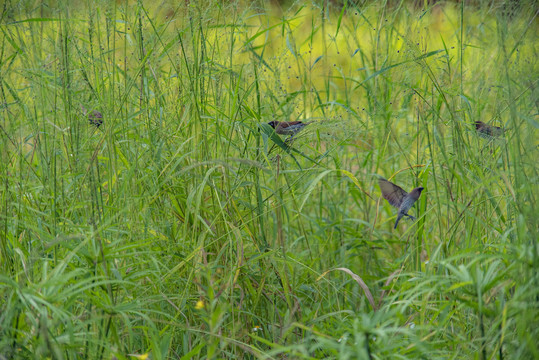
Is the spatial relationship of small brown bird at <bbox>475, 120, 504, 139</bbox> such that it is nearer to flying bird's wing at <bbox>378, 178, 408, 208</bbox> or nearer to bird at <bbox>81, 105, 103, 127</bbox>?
flying bird's wing at <bbox>378, 178, 408, 208</bbox>

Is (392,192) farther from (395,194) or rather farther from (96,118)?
(96,118)

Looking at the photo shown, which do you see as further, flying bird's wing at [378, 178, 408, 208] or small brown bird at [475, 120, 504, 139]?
flying bird's wing at [378, 178, 408, 208]

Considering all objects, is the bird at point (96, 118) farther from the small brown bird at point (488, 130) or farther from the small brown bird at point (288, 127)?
the small brown bird at point (488, 130)

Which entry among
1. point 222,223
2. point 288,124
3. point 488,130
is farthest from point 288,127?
point 488,130

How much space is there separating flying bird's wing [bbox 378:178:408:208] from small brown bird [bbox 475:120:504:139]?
0.29 m

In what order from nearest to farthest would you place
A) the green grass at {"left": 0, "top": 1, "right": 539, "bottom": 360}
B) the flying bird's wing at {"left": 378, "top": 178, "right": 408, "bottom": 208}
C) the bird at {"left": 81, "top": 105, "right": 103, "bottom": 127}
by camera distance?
the green grass at {"left": 0, "top": 1, "right": 539, "bottom": 360} < the flying bird's wing at {"left": 378, "top": 178, "right": 408, "bottom": 208} < the bird at {"left": 81, "top": 105, "right": 103, "bottom": 127}

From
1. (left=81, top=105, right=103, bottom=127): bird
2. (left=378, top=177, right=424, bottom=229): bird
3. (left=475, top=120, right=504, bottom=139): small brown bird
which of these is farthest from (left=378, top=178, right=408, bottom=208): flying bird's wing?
(left=81, top=105, right=103, bottom=127): bird

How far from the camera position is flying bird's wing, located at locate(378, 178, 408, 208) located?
1483mm

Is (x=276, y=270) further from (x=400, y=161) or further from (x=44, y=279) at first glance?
(x=400, y=161)

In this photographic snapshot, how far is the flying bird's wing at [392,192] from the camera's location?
148cm

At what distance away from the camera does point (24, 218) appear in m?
1.41

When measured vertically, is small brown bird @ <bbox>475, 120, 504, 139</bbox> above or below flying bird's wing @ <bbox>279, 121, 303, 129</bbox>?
below

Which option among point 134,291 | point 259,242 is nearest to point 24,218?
point 134,291

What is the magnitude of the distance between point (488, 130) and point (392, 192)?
0.34m
